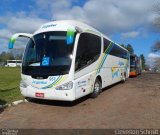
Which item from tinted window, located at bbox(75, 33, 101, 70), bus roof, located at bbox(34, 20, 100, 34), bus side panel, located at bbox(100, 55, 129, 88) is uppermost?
bus roof, located at bbox(34, 20, 100, 34)

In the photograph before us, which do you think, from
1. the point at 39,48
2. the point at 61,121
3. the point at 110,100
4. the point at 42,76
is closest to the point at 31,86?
the point at 42,76

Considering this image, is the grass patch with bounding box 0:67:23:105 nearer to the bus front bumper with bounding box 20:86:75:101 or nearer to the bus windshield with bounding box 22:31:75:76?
the bus front bumper with bounding box 20:86:75:101

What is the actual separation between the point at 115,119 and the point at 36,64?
3913 mm

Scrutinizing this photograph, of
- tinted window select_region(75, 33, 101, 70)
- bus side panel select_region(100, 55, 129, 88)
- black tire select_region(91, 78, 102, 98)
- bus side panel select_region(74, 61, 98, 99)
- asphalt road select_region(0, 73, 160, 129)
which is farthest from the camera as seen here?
bus side panel select_region(100, 55, 129, 88)

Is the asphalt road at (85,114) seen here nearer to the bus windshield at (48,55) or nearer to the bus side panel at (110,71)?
the bus windshield at (48,55)

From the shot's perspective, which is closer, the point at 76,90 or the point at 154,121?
the point at 154,121

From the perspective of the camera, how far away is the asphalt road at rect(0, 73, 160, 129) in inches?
307

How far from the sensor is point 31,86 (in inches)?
412

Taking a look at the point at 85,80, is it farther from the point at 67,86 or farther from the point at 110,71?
the point at 110,71

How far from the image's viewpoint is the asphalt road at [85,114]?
7.79m

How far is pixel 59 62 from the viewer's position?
33.1 ft

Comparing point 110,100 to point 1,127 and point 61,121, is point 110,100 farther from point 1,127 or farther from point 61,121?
point 1,127

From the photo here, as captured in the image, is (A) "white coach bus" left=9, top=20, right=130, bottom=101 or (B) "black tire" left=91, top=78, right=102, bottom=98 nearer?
(A) "white coach bus" left=9, top=20, right=130, bottom=101

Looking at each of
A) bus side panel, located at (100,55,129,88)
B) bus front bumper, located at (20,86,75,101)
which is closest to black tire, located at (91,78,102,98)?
bus side panel, located at (100,55,129,88)
